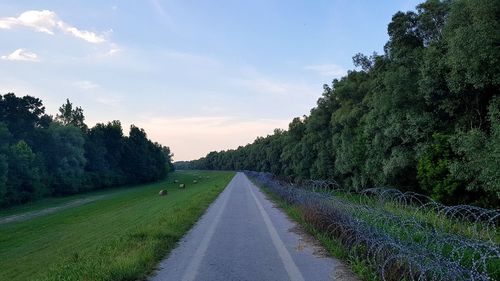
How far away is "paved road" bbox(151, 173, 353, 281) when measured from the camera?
9.34m

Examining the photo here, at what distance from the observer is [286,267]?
33.1 feet

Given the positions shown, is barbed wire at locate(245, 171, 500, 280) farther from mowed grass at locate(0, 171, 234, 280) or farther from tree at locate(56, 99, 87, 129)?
tree at locate(56, 99, 87, 129)

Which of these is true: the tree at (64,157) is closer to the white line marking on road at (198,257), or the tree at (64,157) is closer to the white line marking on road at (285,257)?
the white line marking on road at (198,257)

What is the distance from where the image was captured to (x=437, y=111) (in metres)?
25.0

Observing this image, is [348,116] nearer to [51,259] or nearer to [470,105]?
[470,105]

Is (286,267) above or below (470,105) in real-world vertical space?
below

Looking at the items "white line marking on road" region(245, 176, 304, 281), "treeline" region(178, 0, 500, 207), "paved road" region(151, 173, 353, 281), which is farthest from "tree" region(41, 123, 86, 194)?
"white line marking on road" region(245, 176, 304, 281)

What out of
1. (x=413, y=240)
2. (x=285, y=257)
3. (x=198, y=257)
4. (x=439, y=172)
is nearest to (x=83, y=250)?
(x=198, y=257)

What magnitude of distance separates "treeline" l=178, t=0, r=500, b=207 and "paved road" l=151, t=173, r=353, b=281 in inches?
327

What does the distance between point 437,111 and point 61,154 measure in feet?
217

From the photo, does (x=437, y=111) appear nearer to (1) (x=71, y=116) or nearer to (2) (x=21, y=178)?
(2) (x=21, y=178)

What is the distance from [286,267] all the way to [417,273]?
9.47 ft

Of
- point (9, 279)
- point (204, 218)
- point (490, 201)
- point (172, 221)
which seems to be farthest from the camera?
point (204, 218)

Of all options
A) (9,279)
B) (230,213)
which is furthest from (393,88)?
(9,279)
